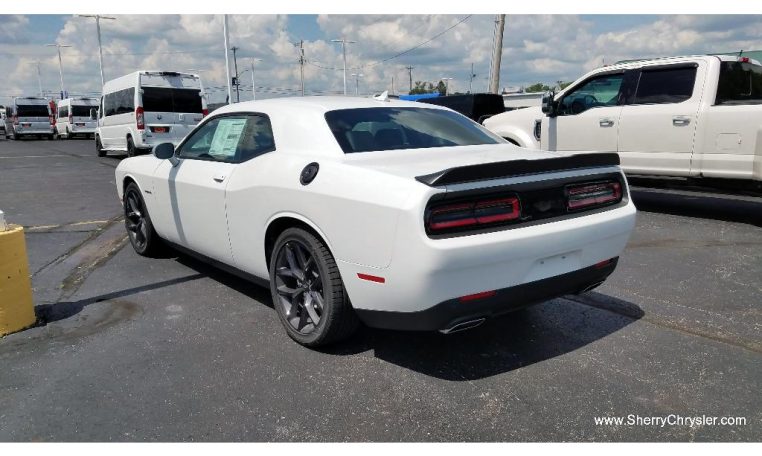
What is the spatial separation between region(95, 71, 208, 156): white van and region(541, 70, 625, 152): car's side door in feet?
35.9

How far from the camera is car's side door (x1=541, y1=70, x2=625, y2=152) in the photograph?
796 cm

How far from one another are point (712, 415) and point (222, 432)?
2.26 metres

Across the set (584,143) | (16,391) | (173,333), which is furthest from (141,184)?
(584,143)

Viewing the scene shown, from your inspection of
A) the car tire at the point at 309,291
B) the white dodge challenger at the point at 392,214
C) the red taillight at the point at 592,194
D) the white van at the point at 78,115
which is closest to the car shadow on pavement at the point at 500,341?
the car tire at the point at 309,291

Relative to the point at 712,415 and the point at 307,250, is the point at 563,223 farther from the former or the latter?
the point at 307,250

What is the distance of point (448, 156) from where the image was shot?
3314 mm

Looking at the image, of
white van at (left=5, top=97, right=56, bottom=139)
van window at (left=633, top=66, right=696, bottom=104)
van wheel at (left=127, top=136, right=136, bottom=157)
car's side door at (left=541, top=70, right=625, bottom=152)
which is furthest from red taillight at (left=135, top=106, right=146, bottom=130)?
white van at (left=5, top=97, right=56, bottom=139)

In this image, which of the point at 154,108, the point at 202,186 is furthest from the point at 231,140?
the point at 154,108

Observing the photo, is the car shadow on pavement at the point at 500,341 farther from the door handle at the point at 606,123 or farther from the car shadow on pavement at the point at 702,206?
the door handle at the point at 606,123

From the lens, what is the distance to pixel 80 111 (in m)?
31.2

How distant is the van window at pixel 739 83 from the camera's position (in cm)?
695

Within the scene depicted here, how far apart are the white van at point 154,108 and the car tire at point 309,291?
1338 centimetres

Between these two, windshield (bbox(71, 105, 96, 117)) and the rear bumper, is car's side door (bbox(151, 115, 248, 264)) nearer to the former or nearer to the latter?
the rear bumper

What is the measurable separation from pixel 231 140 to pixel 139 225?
205 centimetres
